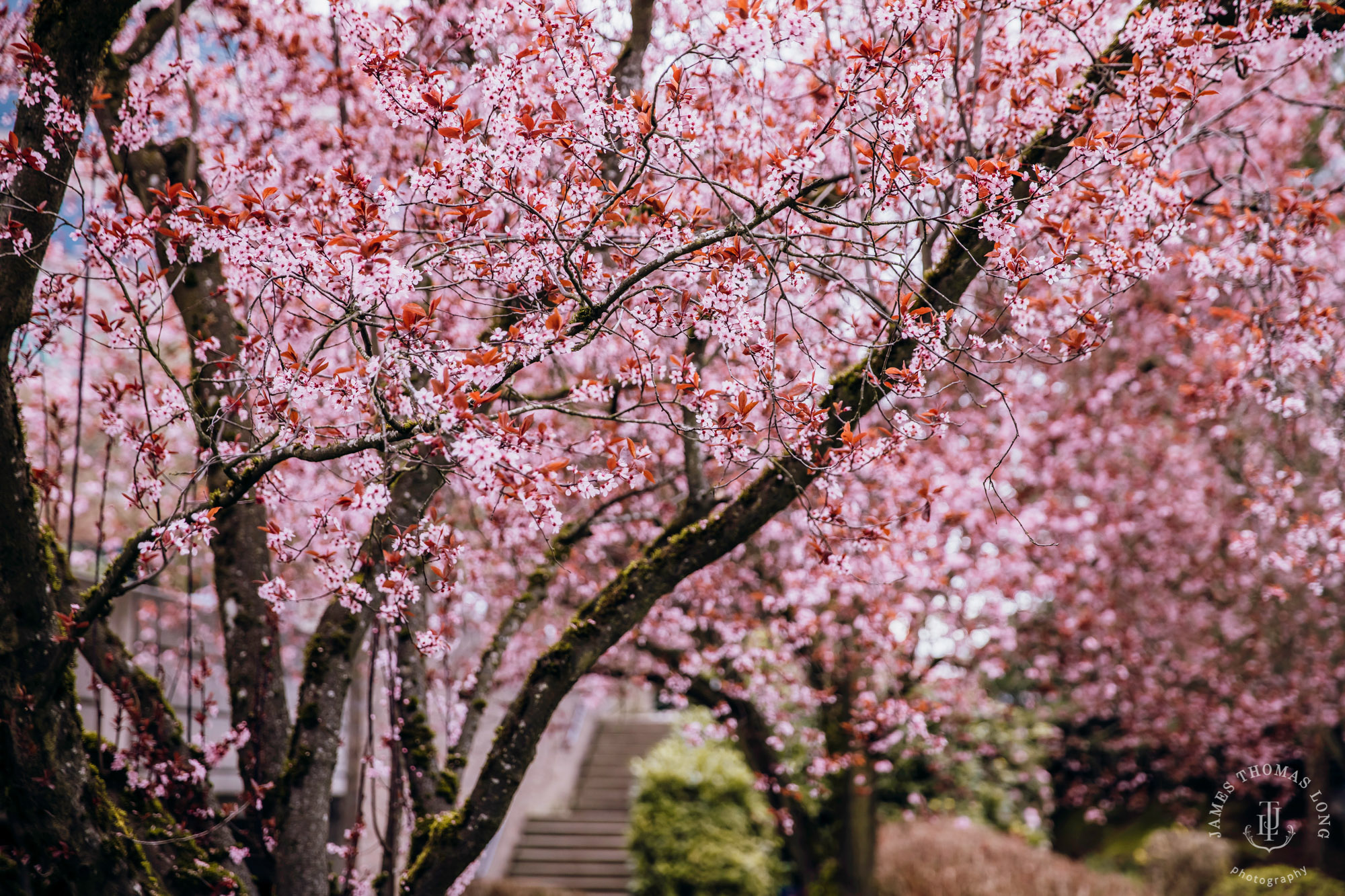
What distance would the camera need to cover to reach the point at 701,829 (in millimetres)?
10086

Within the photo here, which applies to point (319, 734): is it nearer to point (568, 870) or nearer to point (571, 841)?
point (568, 870)

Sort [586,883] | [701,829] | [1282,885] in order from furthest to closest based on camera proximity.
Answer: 1. [586,883]
2. [701,829]
3. [1282,885]

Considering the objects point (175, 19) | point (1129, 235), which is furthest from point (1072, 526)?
point (175, 19)

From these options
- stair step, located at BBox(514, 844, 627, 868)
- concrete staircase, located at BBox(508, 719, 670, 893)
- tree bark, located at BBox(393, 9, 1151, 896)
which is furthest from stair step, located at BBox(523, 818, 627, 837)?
tree bark, located at BBox(393, 9, 1151, 896)

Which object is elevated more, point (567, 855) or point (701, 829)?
point (701, 829)

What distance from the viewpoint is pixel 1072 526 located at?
7328 millimetres

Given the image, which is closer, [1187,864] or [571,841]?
[1187,864]

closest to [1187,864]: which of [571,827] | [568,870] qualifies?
[568,870]

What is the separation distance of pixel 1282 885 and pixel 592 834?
326 inches

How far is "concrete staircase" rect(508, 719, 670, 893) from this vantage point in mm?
11000

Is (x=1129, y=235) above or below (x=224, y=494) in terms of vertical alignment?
above

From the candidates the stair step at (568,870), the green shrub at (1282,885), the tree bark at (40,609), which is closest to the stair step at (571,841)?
the stair step at (568,870)

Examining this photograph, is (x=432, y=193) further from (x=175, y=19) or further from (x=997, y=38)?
(x=997, y=38)

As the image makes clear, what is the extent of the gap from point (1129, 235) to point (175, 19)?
4.33 metres
